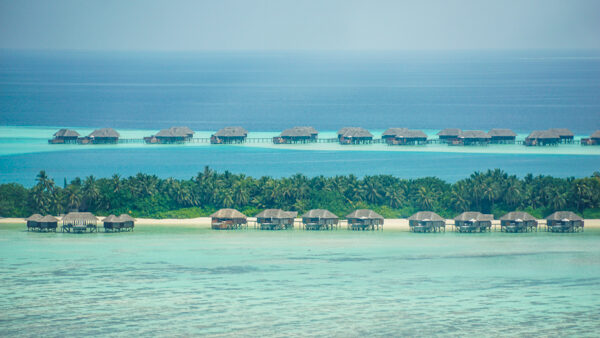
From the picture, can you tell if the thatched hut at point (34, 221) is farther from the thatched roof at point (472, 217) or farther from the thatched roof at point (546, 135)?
the thatched roof at point (546, 135)

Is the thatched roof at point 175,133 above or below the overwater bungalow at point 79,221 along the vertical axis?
above

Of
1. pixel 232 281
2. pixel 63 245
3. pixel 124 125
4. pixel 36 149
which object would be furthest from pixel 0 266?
pixel 124 125

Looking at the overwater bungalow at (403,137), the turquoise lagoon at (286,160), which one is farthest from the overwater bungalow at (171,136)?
the overwater bungalow at (403,137)

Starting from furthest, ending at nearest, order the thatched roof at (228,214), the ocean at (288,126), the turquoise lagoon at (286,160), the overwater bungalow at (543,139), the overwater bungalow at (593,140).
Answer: the overwater bungalow at (543,139)
the overwater bungalow at (593,140)
the ocean at (288,126)
the turquoise lagoon at (286,160)
the thatched roof at (228,214)

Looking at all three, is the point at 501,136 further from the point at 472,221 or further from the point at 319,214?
the point at 319,214

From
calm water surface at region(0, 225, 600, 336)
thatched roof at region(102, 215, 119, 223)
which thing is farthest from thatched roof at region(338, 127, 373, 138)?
thatched roof at region(102, 215, 119, 223)

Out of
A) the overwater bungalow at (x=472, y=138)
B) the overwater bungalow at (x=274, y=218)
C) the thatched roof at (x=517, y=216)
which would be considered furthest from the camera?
the overwater bungalow at (x=472, y=138)

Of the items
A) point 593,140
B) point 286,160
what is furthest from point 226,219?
point 593,140
